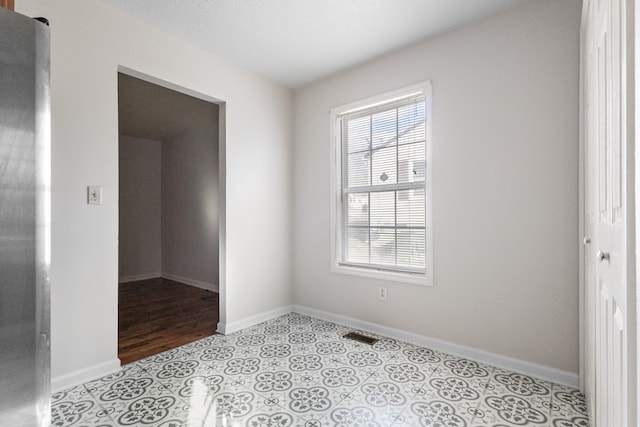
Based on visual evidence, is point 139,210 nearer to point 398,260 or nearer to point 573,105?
point 398,260

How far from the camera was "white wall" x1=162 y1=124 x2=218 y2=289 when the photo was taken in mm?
4672

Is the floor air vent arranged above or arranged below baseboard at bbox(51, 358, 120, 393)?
below

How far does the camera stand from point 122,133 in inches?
203

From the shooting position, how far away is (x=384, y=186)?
2879 millimetres

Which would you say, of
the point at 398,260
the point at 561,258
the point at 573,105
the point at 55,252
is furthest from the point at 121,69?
the point at 561,258

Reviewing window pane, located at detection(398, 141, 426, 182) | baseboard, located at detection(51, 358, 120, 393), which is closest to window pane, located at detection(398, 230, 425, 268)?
window pane, located at detection(398, 141, 426, 182)

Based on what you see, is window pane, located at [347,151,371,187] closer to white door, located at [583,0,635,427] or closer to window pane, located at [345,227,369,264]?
window pane, located at [345,227,369,264]

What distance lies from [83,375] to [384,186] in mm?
2577

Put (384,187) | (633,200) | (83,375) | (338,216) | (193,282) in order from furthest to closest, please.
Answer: (193,282) < (338,216) < (384,187) < (83,375) < (633,200)

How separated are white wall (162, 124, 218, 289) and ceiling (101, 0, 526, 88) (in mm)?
2007

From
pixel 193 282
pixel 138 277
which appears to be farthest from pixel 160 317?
pixel 138 277

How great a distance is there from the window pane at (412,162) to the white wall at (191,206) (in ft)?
9.34

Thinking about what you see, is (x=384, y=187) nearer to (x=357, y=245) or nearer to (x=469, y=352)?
(x=357, y=245)

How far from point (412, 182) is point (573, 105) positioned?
1140 mm
